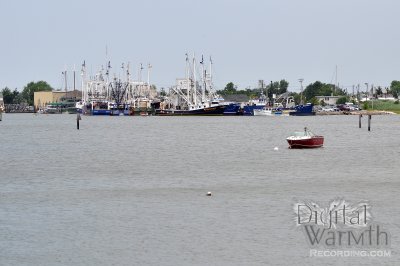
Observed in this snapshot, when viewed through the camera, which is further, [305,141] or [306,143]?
[306,143]

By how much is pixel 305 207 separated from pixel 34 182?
2237 cm

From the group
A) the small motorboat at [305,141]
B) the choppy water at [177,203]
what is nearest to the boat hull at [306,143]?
the small motorboat at [305,141]

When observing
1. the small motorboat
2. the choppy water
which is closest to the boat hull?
the small motorboat

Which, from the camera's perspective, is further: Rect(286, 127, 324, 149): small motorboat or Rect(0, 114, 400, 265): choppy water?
Rect(286, 127, 324, 149): small motorboat

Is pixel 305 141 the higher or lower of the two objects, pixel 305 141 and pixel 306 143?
the higher

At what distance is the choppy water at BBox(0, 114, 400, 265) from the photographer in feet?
130

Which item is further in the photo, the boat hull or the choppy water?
the boat hull

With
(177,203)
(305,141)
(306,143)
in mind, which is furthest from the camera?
(306,143)

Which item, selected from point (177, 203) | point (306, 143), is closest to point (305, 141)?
point (306, 143)

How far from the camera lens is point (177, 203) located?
53.6 metres

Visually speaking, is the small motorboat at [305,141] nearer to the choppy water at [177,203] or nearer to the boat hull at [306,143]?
the boat hull at [306,143]

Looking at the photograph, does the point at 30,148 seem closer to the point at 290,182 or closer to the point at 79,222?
the point at 290,182

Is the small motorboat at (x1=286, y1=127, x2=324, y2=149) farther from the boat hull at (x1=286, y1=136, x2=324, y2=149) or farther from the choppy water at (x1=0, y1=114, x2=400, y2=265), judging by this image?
the choppy water at (x1=0, y1=114, x2=400, y2=265)

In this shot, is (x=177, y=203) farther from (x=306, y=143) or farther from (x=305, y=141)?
(x=306, y=143)
